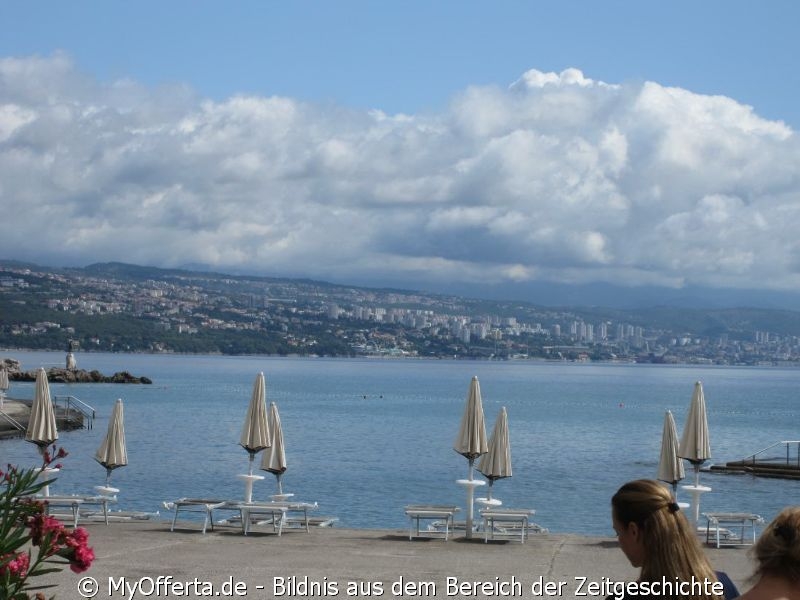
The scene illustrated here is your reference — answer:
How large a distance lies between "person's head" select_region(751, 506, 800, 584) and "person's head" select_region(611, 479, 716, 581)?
0.90 ft

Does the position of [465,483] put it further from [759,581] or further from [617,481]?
[617,481]

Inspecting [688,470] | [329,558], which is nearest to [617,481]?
[688,470]

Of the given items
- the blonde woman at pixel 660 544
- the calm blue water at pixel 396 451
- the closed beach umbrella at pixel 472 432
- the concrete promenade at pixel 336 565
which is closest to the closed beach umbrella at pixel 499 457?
the closed beach umbrella at pixel 472 432

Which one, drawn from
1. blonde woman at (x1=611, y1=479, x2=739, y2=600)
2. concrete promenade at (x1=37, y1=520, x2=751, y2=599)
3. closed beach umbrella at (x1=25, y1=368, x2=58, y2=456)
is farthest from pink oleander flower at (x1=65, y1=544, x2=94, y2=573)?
closed beach umbrella at (x1=25, y1=368, x2=58, y2=456)

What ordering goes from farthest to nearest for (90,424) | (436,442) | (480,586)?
(90,424) → (436,442) → (480,586)

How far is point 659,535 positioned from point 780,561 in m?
0.44

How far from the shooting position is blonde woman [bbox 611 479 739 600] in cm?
428

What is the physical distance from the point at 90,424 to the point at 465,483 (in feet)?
192

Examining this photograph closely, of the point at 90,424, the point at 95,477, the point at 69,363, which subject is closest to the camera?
the point at 95,477

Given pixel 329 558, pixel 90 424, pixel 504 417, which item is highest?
pixel 504 417

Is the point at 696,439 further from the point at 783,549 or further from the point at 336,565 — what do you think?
the point at 783,549

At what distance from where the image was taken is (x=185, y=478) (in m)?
44.1

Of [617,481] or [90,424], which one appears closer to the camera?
[617,481]

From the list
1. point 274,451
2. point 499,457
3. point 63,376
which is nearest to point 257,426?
point 274,451
